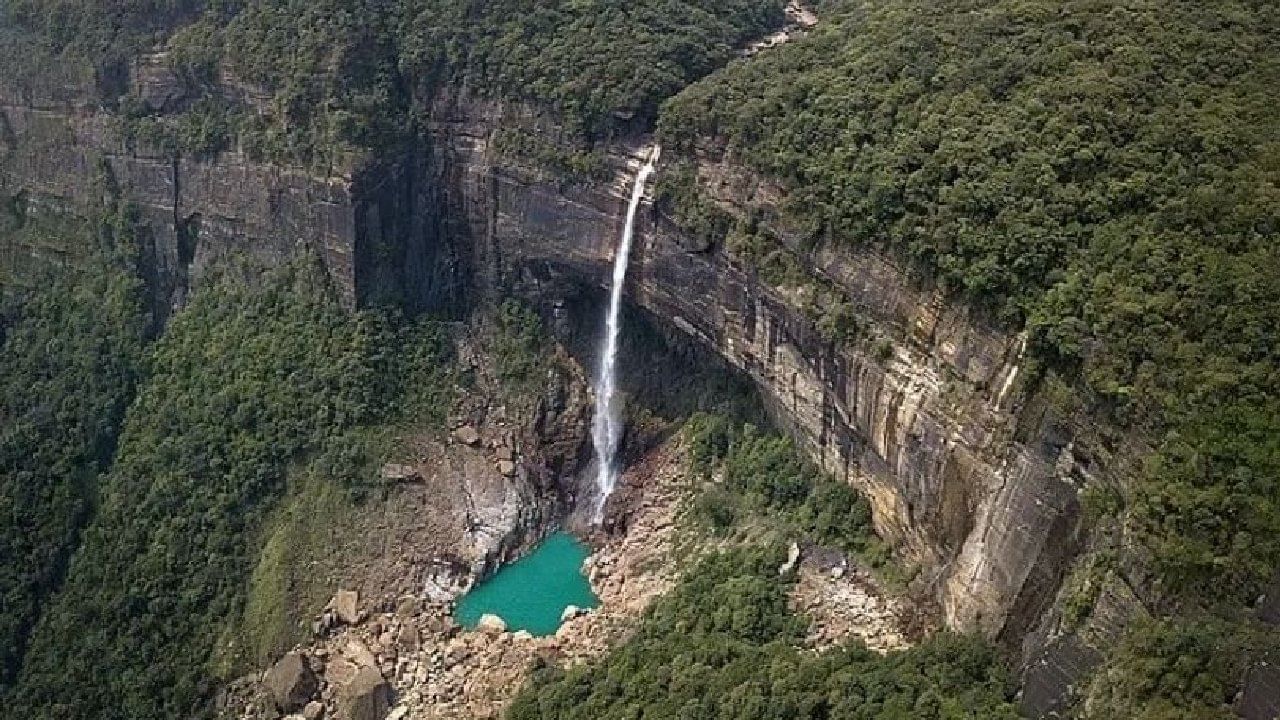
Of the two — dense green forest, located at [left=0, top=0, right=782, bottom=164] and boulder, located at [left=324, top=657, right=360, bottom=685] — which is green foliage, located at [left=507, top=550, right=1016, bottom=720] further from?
dense green forest, located at [left=0, top=0, right=782, bottom=164]

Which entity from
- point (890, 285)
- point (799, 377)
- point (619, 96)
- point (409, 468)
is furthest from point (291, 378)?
point (890, 285)

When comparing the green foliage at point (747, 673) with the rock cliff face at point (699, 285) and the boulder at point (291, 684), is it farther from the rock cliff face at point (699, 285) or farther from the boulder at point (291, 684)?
the boulder at point (291, 684)

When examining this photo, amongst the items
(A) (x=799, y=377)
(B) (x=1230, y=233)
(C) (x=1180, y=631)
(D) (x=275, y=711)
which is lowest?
(D) (x=275, y=711)

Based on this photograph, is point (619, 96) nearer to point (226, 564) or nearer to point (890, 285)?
point (890, 285)

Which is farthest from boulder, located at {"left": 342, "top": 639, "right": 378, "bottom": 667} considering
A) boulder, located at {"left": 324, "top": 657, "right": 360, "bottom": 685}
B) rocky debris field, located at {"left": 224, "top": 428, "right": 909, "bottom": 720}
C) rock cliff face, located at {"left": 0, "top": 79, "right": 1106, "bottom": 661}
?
rock cliff face, located at {"left": 0, "top": 79, "right": 1106, "bottom": 661}

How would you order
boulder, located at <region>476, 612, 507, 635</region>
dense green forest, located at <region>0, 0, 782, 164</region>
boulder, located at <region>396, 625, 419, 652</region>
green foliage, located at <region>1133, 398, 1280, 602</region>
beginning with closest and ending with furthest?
green foliage, located at <region>1133, 398, 1280, 602</region> → boulder, located at <region>396, 625, 419, 652</region> → boulder, located at <region>476, 612, 507, 635</region> → dense green forest, located at <region>0, 0, 782, 164</region>

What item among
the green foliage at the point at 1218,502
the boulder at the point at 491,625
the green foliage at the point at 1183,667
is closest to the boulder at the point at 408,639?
the boulder at the point at 491,625
